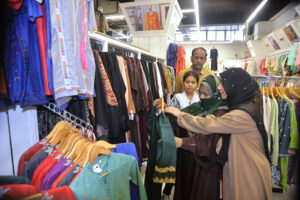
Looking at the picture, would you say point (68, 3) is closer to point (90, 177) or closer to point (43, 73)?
point (43, 73)

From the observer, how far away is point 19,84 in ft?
2.74

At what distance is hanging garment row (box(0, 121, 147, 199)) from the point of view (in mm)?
821

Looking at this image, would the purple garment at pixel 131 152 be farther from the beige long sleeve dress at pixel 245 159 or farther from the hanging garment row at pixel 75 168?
the beige long sleeve dress at pixel 245 159

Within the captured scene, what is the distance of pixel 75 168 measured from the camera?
0.89 metres

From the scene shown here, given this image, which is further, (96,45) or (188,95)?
(188,95)

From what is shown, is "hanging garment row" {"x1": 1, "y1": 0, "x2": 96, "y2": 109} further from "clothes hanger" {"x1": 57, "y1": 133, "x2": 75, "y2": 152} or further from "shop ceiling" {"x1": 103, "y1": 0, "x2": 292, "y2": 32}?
"shop ceiling" {"x1": 103, "y1": 0, "x2": 292, "y2": 32}

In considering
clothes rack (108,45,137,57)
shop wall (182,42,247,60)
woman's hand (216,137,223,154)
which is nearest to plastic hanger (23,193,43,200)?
woman's hand (216,137,223,154)

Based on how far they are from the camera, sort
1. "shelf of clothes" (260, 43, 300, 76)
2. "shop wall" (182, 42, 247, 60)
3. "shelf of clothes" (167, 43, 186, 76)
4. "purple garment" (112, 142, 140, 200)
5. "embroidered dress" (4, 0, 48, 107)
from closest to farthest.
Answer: "embroidered dress" (4, 0, 48, 107) → "purple garment" (112, 142, 140, 200) → "shelf of clothes" (260, 43, 300, 76) → "shelf of clothes" (167, 43, 186, 76) → "shop wall" (182, 42, 247, 60)

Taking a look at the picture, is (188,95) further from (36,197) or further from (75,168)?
(36,197)

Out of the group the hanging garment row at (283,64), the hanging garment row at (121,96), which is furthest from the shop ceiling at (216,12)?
the hanging garment row at (121,96)

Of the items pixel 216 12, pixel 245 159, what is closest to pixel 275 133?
pixel 245 159

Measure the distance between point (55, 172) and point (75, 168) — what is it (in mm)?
91

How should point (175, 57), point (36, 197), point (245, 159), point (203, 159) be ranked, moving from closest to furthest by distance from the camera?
point (36, 197) < point (245, 159) < point (203, 159) < point (175, 57)

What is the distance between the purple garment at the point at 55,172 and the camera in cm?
82
